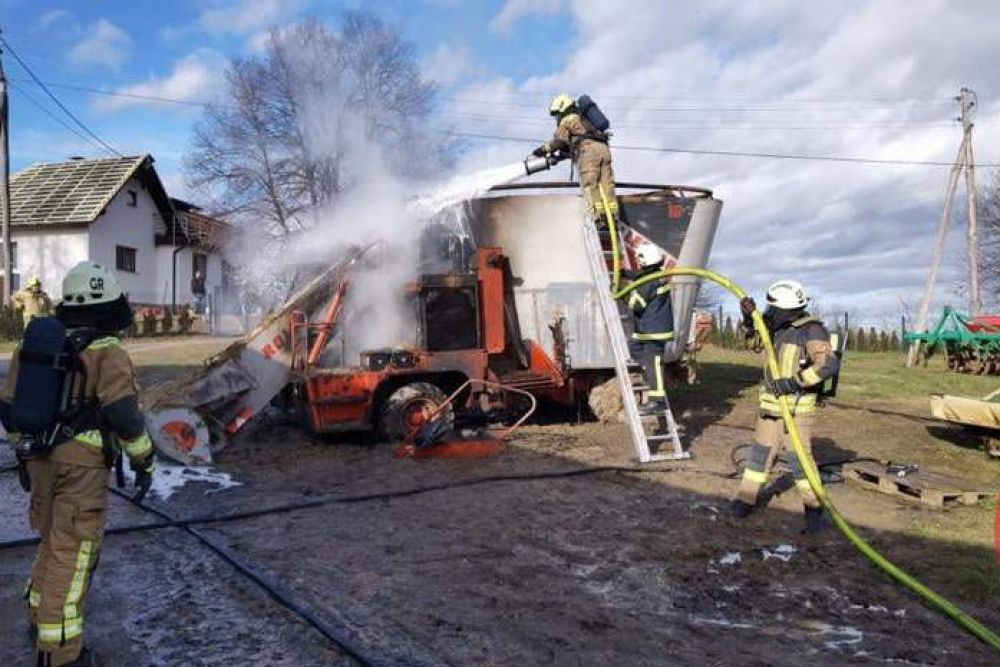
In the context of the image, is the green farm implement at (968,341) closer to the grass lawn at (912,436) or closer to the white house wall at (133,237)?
the grass lawn at (912,436)

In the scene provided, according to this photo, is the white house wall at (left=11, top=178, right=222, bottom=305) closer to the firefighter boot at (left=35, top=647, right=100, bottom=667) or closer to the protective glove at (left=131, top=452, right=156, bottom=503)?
the protective glove at (left=131, top=452, right=156, bottom=503)

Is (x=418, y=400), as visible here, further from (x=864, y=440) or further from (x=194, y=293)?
(x=194, y=293)

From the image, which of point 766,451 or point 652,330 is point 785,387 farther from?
point 652,330

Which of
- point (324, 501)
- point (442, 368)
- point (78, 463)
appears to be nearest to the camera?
point (78, 463)

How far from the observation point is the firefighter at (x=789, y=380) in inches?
224

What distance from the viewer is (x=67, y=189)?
1262 inches

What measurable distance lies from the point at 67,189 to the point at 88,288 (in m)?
32.8

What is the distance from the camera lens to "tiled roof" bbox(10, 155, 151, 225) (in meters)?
30.5

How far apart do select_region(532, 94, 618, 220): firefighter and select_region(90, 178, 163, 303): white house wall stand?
1036 inches

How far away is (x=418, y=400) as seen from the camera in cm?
841

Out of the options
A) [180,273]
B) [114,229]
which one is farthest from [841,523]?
[180,273]

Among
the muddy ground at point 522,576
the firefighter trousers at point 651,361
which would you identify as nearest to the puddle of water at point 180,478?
the muddy ground at point 522,576

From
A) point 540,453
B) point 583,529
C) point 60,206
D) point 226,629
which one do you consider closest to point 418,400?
point 540,453

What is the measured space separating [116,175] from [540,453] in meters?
29.8
